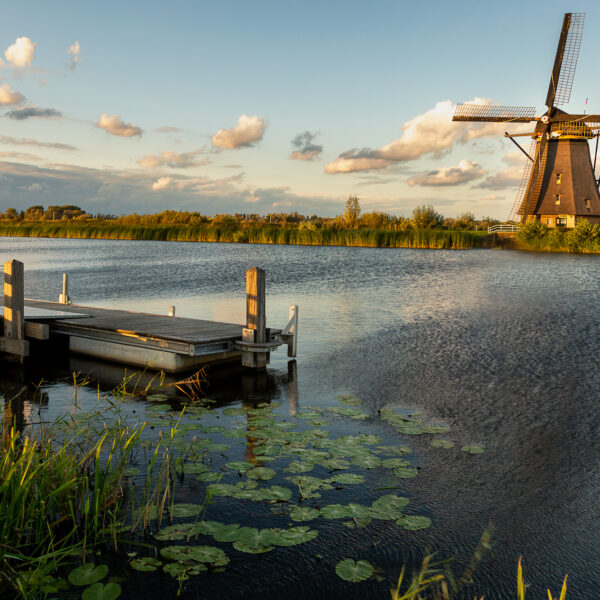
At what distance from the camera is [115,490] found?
4031 millimetres

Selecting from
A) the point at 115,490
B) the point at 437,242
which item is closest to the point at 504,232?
the point at 437,242

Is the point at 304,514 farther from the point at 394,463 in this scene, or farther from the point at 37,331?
the point at 37,331

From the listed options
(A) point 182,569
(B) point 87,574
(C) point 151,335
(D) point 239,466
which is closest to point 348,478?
(D) point 239,466

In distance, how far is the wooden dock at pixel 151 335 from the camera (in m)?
8.91

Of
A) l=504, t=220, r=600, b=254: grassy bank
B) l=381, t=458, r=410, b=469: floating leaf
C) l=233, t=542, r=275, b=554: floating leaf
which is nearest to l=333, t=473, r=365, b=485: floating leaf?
l=381, t=458, r=410, b=469: floating leaf

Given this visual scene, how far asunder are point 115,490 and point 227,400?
3634 mm

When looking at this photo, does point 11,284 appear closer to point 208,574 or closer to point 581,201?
point 208,574

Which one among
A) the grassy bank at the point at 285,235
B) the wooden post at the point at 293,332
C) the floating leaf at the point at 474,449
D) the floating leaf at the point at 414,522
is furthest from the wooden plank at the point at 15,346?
the grassy bank at the point at 285,235

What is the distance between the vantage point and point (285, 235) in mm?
53719

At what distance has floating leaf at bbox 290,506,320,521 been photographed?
4230 mm

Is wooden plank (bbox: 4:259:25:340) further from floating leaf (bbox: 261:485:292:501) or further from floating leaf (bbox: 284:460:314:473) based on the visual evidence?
floating leaf (bbox: 261:485:292:501)

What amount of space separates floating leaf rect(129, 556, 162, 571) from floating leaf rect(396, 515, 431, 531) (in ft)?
5.92

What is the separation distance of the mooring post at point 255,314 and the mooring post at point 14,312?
387cm

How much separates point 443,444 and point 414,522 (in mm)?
1867
